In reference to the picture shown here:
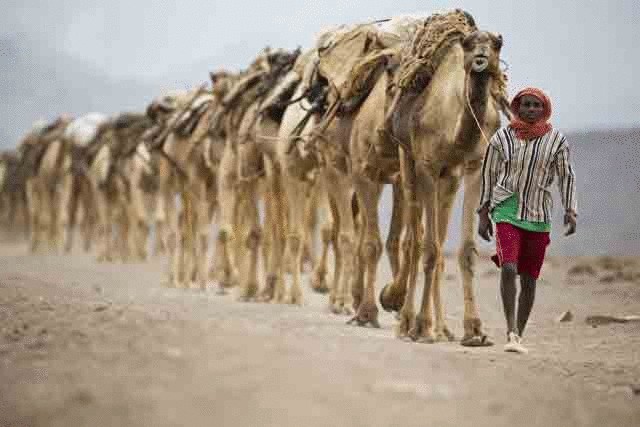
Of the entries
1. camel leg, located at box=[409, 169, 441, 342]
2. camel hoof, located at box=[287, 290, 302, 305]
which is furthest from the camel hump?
camel leg, located at box=[409, 169, 441, 342]

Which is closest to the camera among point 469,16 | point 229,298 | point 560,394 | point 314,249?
point 560,394

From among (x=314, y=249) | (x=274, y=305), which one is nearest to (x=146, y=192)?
(x=314, y=249)

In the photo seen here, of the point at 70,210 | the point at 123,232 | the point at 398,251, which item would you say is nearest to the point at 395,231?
the point at 398,251

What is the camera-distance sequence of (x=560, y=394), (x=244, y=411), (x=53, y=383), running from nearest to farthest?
(x=244, y=411)
(x=53, y=383)
(x=560, y=394)

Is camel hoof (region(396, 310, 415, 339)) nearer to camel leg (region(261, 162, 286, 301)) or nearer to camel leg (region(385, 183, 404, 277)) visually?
camel leg (region(385, 183, 404, 277))

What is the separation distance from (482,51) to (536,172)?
1.03 meters

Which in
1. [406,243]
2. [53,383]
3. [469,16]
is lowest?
[53,383]

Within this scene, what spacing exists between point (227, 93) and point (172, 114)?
2.87 meters

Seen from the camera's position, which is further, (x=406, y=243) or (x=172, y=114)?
(x=172, y=114)

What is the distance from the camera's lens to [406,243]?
10188 millimetres

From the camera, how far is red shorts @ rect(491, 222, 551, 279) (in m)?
8.54

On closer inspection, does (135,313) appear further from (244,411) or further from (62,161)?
(62,161)

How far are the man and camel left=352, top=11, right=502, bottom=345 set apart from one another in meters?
0.46

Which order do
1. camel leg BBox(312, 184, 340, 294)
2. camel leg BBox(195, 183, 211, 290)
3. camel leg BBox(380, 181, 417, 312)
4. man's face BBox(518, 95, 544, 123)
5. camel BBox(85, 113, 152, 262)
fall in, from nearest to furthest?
man's face BBox(518, 95, 544, 123) → camel leg BBox(380, 181, 417, 312) → camel leg BBox(312, 184, 340, 294) → camel leg BBox(195, 183, 211, 290) → camel BBox(85, 113, 152, 262)
